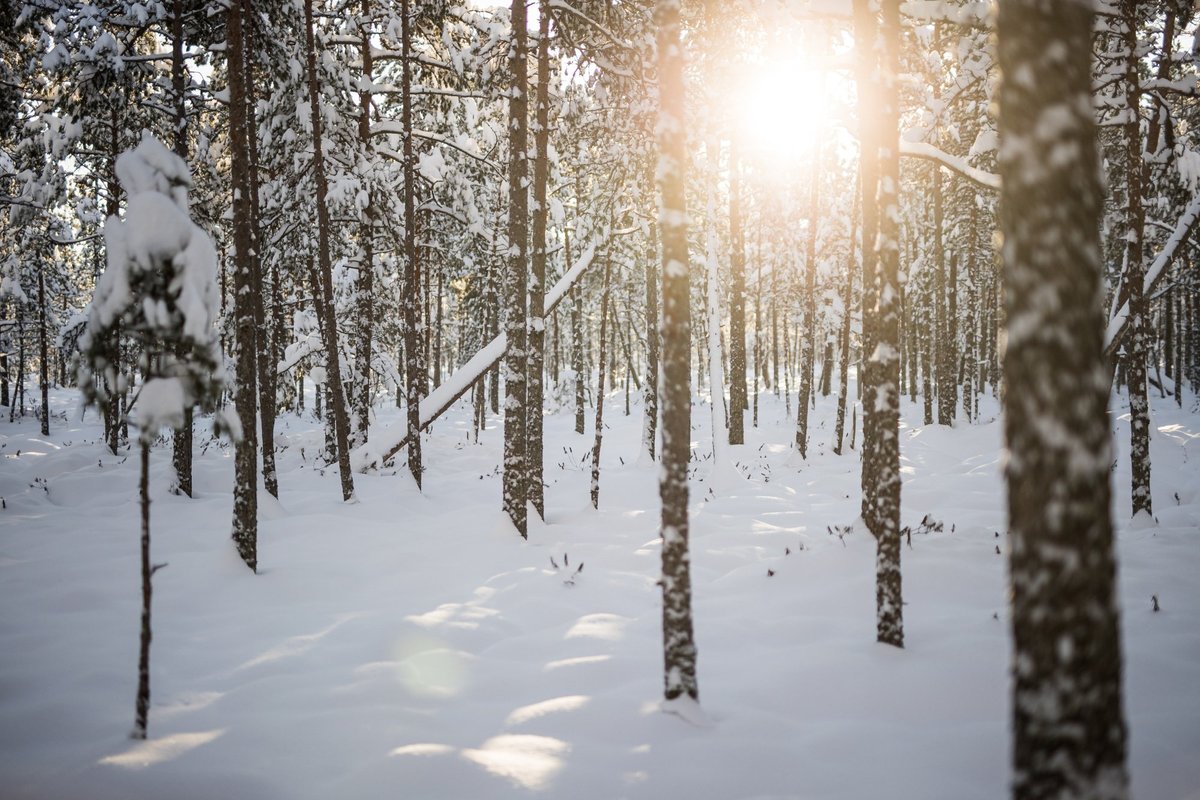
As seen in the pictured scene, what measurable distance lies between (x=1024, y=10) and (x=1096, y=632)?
7.98ft

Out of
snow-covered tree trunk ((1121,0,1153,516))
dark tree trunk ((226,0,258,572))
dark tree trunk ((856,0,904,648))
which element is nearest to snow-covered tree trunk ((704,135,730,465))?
snow-covered tree trunk ((1121,0,1153,516))

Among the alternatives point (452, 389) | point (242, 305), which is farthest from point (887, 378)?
point (452, 389)

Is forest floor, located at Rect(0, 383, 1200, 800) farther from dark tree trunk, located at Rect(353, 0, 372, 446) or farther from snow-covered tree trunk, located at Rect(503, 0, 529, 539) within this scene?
dark tree trunk, located at Rect(353, 0, 372, 446)

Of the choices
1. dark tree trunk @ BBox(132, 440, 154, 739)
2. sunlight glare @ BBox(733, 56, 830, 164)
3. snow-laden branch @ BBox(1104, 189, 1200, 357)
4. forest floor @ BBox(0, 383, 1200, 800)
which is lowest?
forest floor @ BBox(0, 383, 1200, 800)

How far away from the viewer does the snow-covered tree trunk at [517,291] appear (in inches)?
407

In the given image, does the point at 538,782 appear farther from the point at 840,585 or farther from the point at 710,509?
the point at 710,509

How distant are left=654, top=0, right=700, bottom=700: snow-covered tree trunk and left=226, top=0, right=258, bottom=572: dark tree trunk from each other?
6.47 metres

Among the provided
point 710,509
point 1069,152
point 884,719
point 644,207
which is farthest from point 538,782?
point 644,207

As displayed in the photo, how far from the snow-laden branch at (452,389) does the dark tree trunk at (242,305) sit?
675 centimetres

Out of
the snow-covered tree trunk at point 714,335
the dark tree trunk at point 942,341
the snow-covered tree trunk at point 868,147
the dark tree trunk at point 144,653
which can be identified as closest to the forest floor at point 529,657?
the dark tree trunk at point 144,653

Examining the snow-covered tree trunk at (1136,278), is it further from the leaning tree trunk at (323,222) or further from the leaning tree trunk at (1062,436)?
the leaning tree trunk at (323,222)

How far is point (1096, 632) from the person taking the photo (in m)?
2.36

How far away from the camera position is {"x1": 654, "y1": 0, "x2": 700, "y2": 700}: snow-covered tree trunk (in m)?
5.06

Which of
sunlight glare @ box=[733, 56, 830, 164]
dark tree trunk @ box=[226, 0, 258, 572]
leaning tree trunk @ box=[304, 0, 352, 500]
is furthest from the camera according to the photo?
leaning tree trunk @ box=[304, 0, 352, 500]
